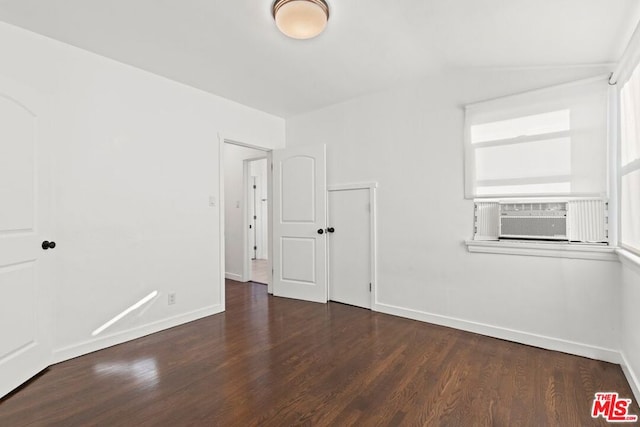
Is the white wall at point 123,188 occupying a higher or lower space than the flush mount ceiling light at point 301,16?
lower

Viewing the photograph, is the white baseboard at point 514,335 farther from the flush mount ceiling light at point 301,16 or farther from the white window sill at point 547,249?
the flush mount ceiling light at point 301,16

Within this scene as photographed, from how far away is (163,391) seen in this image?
202 cm

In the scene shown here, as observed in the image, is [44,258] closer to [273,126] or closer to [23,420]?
[23,420]

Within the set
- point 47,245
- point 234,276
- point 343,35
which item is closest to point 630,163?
point 343,35

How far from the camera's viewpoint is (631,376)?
2.03 metres

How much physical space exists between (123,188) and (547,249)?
12.4 ft

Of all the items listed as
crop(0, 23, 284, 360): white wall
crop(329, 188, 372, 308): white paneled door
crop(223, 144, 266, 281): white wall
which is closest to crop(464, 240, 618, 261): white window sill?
crop(329, 188, 372, 308): white paneled door

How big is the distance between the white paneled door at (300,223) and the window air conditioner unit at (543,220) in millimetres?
1882

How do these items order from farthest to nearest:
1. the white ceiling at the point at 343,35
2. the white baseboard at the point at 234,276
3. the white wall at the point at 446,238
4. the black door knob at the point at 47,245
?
the white baseboard at the point at 234,276, the white wall at the point at 446,238, the black door knob at the point at 47,245, the white ceiling at the point at 343,35

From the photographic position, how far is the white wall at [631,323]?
1.93 metres

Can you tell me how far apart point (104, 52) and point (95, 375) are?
259 cm

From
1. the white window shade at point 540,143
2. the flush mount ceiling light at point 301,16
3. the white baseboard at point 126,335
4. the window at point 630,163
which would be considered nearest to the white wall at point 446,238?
the white window shade at point 540,143

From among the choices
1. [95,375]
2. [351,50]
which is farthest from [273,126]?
[95,375]

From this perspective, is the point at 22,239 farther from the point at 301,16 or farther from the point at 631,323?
the point at 631,323
